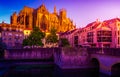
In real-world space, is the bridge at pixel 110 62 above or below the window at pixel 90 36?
below

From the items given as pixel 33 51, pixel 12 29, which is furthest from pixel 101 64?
pixel 12 29

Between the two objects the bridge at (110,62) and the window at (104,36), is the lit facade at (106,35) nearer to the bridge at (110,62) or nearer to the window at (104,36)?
the window at (104,36)

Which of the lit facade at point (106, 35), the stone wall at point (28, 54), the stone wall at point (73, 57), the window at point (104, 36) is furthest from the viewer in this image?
the lit facade at point (106, 35)

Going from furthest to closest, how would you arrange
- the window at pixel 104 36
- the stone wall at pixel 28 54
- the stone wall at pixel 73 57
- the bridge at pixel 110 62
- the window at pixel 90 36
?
1. the window at pixel 90 36
2. the window at pixel 104 36
3. the stone wall at pixel 28 54
4. the stone wall at pixel 73 57
5. the bridge at pixel 110 62

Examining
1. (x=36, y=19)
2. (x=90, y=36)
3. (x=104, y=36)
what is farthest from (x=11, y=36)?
(x=104, y=36)

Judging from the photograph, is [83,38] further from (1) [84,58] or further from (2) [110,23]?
(1) [84,58]

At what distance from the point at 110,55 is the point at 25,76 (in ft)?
63.5

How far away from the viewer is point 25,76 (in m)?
45.9

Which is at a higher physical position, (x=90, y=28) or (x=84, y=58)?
(x=90, y=28)

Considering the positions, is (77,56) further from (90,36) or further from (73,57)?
(90,36)

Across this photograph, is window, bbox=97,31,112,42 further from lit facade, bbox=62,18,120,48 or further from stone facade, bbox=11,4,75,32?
stone facade, bbox=11,4,75,32

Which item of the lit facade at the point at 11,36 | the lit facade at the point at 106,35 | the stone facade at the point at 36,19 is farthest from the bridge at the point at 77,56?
the stone facade at the point at 36,19

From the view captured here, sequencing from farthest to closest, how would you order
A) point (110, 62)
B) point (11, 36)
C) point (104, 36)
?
point (11, 36) → point (104, 36) → point (110, 62)

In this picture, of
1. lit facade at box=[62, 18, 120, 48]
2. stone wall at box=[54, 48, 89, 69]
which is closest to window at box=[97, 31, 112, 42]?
lit facade at box=[62, 18, 120, 48]
